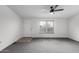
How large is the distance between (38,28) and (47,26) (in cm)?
115

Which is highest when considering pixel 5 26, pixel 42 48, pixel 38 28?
pixel 5 26

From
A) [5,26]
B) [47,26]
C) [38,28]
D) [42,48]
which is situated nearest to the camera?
[5,26]

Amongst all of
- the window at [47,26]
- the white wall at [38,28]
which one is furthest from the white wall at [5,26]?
the window at [47,26]

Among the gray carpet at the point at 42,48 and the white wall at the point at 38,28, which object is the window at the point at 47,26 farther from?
the gray carpet at the point at 42,48

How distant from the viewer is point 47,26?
7.82 meters

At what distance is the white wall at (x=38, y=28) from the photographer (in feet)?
25.0

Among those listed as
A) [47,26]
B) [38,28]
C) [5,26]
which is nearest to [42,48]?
[5,26]

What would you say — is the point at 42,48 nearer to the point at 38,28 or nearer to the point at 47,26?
the point at 38,28

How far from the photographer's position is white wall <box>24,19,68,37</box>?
7609 mm

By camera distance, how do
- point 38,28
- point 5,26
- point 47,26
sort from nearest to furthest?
point 5,26
point 38,28
point 47,26

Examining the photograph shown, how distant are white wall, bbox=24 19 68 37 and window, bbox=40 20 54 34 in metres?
0.37

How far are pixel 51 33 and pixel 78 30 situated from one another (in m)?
2.98

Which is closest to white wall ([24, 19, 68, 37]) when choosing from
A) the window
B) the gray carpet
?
the window
